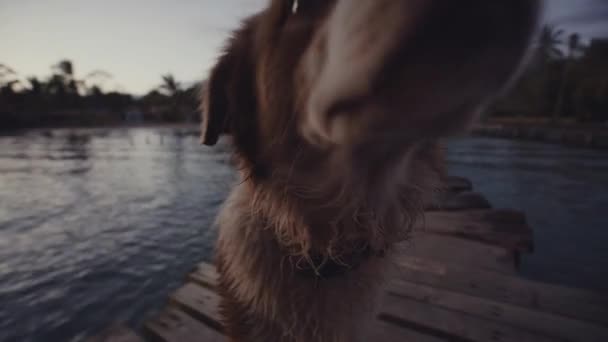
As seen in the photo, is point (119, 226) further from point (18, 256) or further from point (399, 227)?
point (399, 227)

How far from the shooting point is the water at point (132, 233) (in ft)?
18.1

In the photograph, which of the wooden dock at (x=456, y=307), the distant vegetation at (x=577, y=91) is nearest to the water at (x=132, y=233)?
the wooden dock at (x=456, y=307)

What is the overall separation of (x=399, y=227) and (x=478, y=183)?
12985mm

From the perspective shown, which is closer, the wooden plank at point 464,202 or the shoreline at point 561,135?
the wooden plank at point 464,202

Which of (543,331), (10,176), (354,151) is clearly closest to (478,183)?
(543,331)

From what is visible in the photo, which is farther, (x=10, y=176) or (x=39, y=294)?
(x=10, y=176)

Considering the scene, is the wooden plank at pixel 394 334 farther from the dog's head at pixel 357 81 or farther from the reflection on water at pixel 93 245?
the reflection on water at pixel 93 245

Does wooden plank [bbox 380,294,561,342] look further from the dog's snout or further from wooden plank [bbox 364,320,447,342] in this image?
the dog's snout

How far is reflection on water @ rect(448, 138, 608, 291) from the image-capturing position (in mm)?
5996

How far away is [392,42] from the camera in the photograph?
79cm

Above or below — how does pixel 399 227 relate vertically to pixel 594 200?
above

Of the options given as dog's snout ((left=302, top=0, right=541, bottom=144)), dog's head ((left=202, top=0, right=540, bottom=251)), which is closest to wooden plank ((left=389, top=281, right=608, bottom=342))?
dog's head ((left=202, top=0, right=540, bottom=251))

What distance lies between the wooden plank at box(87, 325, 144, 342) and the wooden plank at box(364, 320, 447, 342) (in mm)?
2110

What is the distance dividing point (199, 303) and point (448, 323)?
2.48 m
